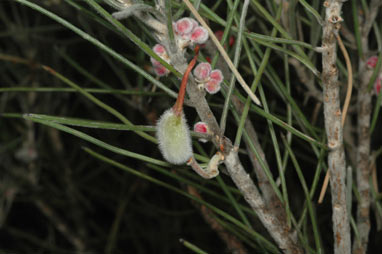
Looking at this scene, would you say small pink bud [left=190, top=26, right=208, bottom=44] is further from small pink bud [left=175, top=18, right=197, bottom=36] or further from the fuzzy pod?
the fuzzy pod

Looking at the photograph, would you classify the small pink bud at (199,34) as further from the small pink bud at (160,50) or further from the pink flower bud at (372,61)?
the pink flower bud at (372,61)

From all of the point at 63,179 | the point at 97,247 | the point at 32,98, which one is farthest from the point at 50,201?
the point at 32,98

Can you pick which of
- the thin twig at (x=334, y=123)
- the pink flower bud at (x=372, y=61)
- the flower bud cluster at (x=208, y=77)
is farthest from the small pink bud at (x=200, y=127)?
the pink flower bud at (x=372, y=61)

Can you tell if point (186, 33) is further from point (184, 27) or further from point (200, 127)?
point (200, 127)

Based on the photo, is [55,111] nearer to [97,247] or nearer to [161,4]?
[97,247]

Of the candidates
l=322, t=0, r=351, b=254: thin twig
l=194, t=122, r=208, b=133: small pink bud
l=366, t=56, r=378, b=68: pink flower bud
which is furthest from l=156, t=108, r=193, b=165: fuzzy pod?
l=366, t=56, r=378, b=68: pink flower bud
